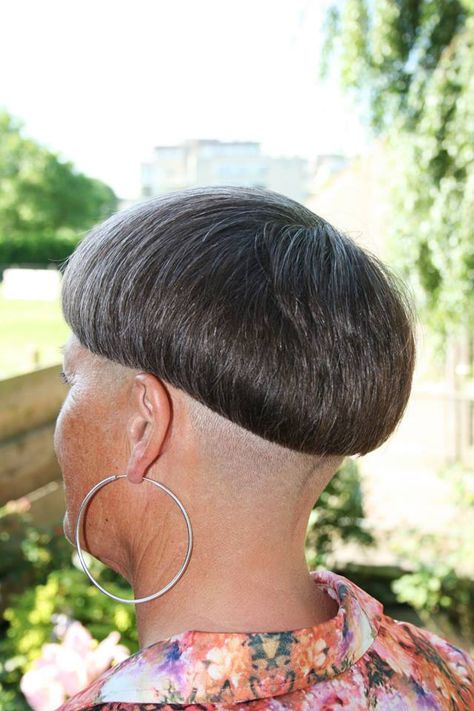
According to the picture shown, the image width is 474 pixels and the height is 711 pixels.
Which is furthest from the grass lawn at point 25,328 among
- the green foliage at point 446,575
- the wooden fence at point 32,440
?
the green foliage at point 446,575

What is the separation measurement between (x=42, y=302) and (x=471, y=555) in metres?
14.7

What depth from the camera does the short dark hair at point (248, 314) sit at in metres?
0.79

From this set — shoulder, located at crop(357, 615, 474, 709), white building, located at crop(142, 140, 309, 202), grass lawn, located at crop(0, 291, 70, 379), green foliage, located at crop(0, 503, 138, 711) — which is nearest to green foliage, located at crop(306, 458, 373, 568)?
green foliage, located at crop(0, 503, 138, 711)

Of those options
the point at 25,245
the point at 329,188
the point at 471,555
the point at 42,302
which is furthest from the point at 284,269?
the point at 25,245

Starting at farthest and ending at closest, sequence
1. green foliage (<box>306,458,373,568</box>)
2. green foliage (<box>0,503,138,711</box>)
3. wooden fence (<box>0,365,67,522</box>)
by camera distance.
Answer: green foliage (<box>306,458,373,568</box>)
wooden fence (<box>0,365,67,522</box>)
green foliage (<box>0,503,138,711</box>)

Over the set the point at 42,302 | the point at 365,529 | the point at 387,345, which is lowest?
the point at 42,302

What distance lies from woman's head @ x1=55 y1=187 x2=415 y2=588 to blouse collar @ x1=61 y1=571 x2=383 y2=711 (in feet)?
0.48

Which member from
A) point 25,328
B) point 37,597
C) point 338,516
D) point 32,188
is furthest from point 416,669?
point 32,188

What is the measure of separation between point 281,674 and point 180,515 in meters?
0.20

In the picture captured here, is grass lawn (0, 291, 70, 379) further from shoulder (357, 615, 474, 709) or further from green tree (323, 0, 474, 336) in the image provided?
shoulder (357, 615, 474, 709)

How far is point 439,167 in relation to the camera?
16.1ft

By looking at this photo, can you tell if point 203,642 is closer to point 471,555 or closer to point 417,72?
point 471,555

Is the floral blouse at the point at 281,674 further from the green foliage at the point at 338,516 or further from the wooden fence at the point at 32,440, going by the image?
the green foliage at the point at 338,516

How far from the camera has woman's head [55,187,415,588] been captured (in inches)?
31.3
